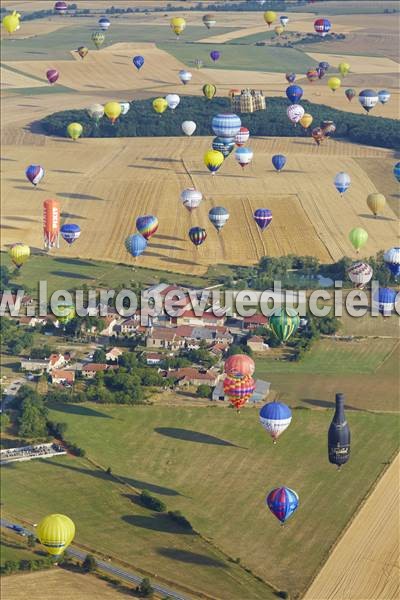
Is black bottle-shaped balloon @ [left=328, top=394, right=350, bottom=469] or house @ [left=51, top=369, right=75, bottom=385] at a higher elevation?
black bottle-shaped balloon @ [left=328, top=394, right=350, bottom=469]

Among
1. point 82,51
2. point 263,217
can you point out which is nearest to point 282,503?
point 263,217

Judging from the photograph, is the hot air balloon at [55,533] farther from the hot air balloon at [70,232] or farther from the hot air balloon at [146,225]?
the hot air balloon at [146,225]

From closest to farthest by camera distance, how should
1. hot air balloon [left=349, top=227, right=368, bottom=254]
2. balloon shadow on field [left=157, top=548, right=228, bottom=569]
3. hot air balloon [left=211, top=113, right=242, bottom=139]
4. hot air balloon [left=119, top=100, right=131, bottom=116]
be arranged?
balloon shadow on field [left=157, top=548, right=228, bottom=569], hot air balloon [left=349, top=227, right=368, bottom=254], hot air balloon [left=211, top=113, right=242, bottom=139], hot air balloon [left=119, top=100, right=131, bottom=116]

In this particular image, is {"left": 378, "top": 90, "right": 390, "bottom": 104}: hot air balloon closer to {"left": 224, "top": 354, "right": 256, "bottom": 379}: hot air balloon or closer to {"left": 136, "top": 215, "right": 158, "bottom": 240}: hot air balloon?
{"left": 136, "top": 215, "right": 158, "bottom": 240}: hot air balloon

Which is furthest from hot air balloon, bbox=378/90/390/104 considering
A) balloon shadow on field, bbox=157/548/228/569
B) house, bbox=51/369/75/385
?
balloon shadow on field, bbox=157/548/228/569

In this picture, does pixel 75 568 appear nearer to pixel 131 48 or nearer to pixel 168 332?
pixel 168 332

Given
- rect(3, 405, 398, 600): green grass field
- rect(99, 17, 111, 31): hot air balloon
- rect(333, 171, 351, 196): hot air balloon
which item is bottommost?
rect(99, 17, 111, 31): hot air balloon

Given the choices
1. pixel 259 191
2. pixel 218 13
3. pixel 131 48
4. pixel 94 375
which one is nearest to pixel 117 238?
pixel 259 191
